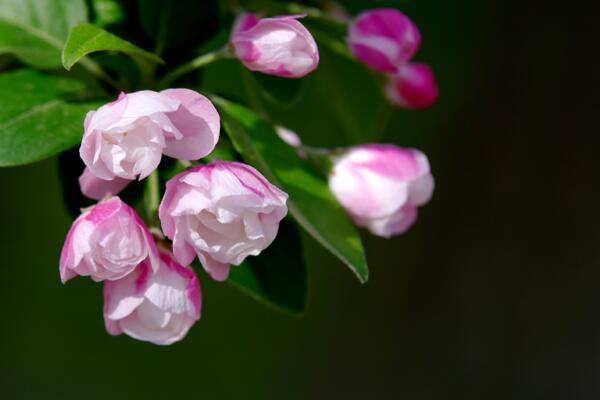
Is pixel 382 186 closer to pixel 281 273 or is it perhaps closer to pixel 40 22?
pixel 281 273

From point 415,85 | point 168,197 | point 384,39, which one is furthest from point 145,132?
point 415,85

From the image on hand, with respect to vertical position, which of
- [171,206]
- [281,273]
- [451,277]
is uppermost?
[171,206]

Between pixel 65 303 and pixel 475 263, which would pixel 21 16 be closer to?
pixel 65 303

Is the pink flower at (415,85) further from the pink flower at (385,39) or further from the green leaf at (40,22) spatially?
the green leaf at (40,22)

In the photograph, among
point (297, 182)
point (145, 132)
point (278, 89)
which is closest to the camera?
point (145, 132)

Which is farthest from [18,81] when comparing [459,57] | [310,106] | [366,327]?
[366,327]

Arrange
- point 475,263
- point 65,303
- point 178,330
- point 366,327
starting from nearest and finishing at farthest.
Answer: point 178,330 < point 65,303 < point 475,263 < point 366,327
